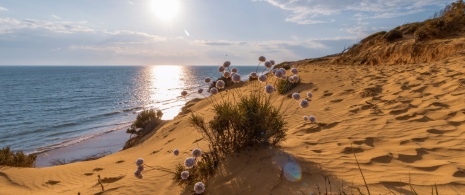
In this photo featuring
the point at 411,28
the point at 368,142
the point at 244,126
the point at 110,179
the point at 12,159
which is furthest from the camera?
the point at 411,28

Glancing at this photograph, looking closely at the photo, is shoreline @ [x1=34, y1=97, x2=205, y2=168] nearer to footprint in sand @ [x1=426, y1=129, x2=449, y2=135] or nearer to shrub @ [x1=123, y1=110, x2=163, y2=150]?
shrub @ [x1=123, y1=110, x2=163, y2=150]

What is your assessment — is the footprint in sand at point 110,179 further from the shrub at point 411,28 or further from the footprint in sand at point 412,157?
the shrub at point 411,28

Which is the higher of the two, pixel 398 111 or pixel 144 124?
pixel 398 111

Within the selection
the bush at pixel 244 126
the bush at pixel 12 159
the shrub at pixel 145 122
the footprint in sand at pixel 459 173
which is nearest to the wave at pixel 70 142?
the shrub at pixel 145 122

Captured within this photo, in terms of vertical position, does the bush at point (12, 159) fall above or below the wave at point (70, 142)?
above

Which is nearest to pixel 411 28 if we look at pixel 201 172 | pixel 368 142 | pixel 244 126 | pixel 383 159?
pixel 368 142

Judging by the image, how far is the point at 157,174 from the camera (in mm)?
4953

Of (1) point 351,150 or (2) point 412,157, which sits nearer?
(2) point 412,157

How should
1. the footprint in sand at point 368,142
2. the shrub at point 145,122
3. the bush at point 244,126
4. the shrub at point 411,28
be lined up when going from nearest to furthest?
the bush at point 244,126
the footprint in sand at point 368,142
the shrub at point 145,122
the shrub at point 411,28

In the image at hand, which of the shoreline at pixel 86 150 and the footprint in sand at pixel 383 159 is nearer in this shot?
the footprint in sand at pixel 383 159

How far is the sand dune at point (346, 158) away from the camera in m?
3.33

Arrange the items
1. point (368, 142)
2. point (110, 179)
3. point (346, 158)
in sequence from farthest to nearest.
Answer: point (110, 179), point (368, 142), point (346, 158)

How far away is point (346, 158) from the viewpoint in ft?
13.0

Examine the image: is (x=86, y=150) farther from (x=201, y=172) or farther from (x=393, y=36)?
(x=393, y=36)
